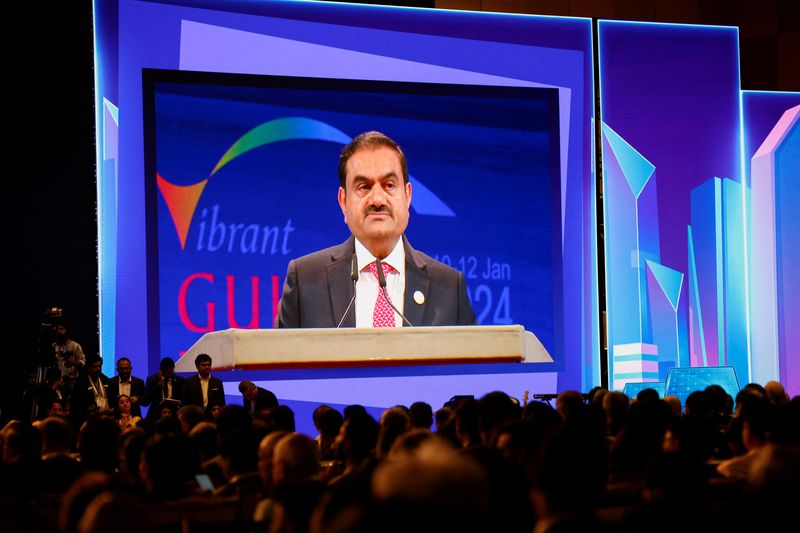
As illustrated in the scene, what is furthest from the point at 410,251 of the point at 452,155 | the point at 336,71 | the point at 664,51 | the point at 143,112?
the point at 664,51

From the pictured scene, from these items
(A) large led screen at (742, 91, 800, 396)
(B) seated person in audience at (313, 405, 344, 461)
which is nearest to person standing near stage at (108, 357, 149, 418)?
(B) seated person in audience at (313, 405, 344, 461)

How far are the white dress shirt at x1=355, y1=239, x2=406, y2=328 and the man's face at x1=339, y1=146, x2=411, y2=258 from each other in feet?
0.22

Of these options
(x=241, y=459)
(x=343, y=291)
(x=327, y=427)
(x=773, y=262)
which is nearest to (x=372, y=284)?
→ (x=343, y=291)

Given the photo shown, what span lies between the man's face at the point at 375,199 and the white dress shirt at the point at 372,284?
2.6 inches

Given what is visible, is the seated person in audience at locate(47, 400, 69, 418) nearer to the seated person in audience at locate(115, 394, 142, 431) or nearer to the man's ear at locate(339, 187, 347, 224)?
the seated person in audience at locate(115, 394, 142, 431)

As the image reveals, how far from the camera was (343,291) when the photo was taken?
9.59 metres

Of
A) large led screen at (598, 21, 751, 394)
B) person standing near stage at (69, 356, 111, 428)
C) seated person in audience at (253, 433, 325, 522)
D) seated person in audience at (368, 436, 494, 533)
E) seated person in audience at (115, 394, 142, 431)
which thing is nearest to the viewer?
seated person in audience at (368, 436, 494, 533)

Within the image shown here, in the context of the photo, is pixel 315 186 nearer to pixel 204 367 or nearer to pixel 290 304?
pixel 290 304

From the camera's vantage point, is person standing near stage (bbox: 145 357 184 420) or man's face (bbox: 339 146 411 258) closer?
person standing near stage (bbox: 145 357 184 420)

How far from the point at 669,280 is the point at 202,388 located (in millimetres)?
4944

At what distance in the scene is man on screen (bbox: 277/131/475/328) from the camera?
376 inches

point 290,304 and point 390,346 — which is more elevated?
point 290,304

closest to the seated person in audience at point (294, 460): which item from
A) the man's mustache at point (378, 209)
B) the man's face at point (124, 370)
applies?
the man's face at point (124, 370)

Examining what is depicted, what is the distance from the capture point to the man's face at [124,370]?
840 cm
